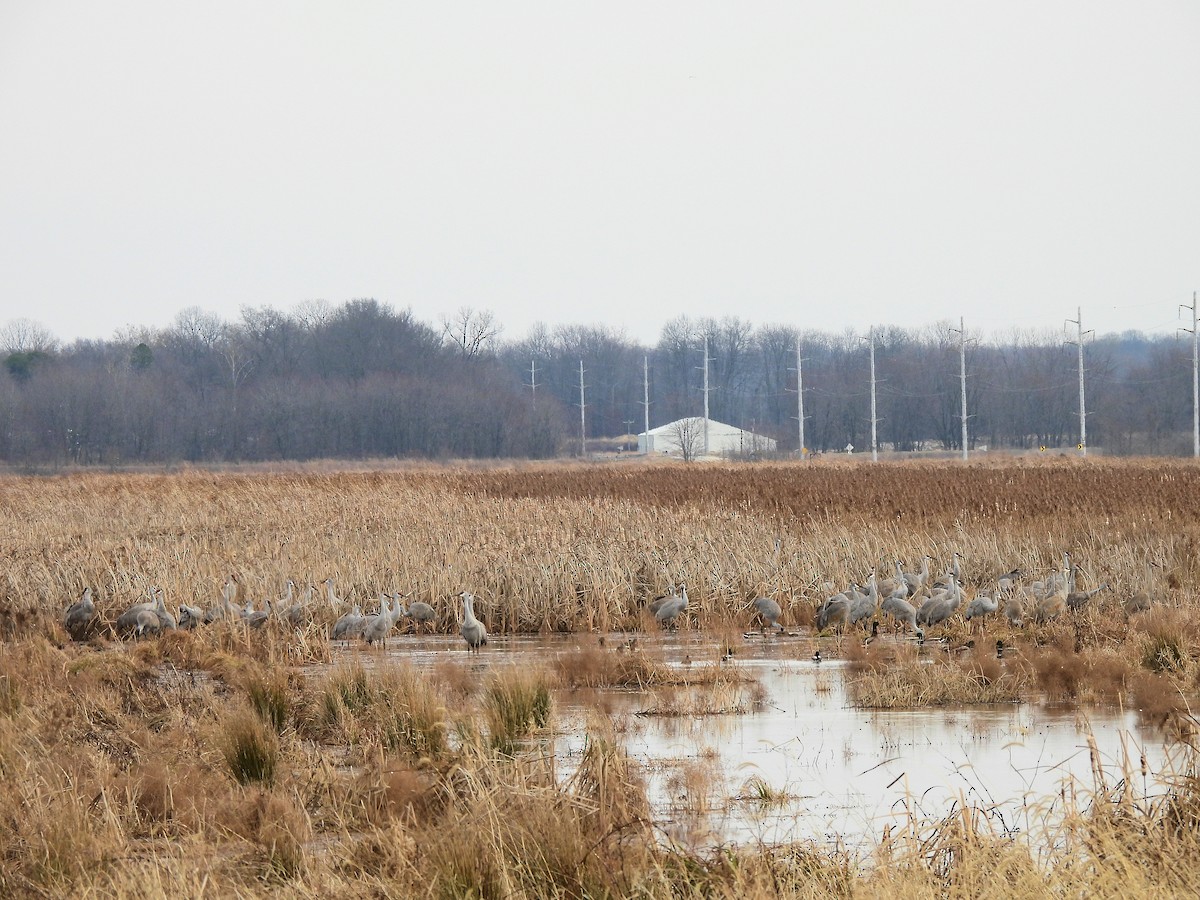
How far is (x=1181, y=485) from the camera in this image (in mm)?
26688

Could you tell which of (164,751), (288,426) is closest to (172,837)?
(164,751)

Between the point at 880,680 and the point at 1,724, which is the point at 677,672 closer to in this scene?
the point at 880,680

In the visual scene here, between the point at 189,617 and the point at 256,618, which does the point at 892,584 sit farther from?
the point at 189,617

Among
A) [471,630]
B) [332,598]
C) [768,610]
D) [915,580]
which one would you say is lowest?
[768,610]

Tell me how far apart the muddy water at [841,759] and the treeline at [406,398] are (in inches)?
2820

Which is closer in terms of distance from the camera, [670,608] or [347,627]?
[347,627]

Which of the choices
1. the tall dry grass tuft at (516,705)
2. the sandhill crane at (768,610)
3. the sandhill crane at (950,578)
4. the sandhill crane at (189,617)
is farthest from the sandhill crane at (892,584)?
the sandhill crane at (189,617)

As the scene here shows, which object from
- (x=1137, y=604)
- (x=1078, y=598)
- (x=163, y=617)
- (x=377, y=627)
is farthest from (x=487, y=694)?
(x=1137, y=604)

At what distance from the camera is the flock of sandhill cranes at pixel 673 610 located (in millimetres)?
14750

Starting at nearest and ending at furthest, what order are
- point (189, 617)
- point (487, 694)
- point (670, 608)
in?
point (487, 694) → point (189, 617) → point (670, 608)

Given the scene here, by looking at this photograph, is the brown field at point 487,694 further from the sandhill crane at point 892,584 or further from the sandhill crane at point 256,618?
the sandhill crane at point 892,584

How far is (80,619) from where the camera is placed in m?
15.5

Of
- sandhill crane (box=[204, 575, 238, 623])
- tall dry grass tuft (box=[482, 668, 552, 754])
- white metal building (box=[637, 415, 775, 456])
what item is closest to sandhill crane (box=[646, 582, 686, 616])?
sandhill crane (box=[204, 575, 238, 623])

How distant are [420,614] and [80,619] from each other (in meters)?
3.82
